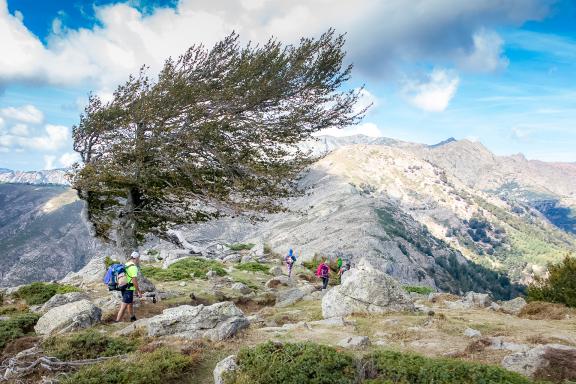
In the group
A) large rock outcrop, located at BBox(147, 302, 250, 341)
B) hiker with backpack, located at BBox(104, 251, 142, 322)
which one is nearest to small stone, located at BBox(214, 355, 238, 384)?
large rock outcrop, located at BBox(147, 302, 250, 341)

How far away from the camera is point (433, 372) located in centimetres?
876

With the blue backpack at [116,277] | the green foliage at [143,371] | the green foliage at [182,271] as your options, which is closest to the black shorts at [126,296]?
the blue backpack at [116,277]

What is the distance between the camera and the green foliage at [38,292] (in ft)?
70.4

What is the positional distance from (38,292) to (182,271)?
10290mm

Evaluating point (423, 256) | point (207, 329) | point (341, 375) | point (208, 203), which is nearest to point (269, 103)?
point (208, 203)

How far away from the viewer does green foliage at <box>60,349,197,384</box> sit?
9.37 m

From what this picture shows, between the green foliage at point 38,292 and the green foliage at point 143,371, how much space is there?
44.9 ft

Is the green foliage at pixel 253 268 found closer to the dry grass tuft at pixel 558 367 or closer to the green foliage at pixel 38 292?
the green foliage at pixel 38 292

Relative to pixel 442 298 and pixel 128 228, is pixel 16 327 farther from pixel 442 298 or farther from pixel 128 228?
pixel 442 298

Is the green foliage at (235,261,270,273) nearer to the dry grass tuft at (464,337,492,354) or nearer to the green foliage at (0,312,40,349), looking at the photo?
the green foliage at (0,312,40,349)

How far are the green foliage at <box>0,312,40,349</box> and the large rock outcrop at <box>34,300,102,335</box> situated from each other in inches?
13.6

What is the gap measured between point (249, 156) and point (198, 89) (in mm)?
4214

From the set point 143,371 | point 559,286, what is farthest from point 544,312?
point 143,371

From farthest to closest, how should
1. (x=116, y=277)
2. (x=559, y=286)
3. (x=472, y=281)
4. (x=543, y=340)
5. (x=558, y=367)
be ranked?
(x=472, y=281), (x=559, y=286), (x=116, y=277), (x=543, y=340), (x=558, y=367)
